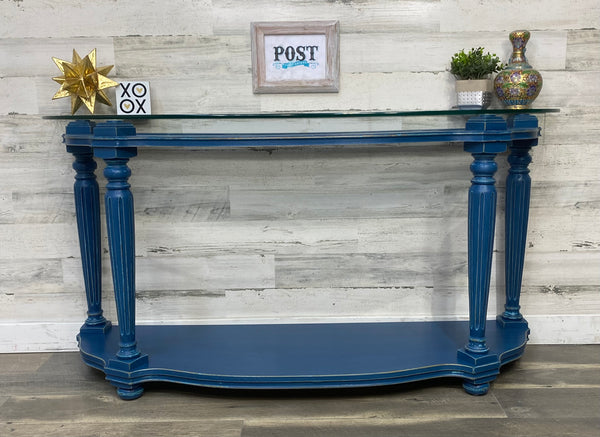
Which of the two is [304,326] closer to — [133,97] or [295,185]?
[295,185]

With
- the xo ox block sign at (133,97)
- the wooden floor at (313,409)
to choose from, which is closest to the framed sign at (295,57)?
the xo ox block sign at (133,97)

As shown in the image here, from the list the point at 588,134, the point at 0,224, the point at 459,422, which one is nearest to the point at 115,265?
the point at 0,224

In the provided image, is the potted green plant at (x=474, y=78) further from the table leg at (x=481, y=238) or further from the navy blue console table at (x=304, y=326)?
the table leg at (x=481, y=238)

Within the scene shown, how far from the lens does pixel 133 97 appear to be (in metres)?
1.88

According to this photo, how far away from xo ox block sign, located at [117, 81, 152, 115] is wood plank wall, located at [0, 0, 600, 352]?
58mm

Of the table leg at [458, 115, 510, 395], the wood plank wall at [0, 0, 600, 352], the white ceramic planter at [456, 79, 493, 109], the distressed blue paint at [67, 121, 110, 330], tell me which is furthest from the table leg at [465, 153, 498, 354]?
the distressed blue paint at [67, 121, 110, 330]

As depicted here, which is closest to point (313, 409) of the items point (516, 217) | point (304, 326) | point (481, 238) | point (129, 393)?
point (304, 326)

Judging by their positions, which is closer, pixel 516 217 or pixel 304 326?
pixel 516 217

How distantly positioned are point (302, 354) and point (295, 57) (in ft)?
3.14

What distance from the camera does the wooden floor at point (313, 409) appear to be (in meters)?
1.55

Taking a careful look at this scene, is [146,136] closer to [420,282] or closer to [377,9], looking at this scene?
[377,9]

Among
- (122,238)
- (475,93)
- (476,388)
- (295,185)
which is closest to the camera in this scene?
(122,238)

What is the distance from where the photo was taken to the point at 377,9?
6.24 ft

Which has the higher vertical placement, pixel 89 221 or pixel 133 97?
pixel 133 97
